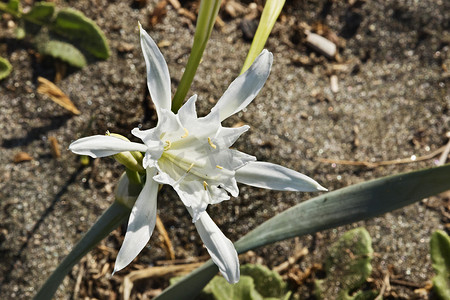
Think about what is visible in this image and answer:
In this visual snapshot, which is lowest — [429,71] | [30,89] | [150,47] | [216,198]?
[30,89]

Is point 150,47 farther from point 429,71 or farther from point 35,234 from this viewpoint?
point 429,71

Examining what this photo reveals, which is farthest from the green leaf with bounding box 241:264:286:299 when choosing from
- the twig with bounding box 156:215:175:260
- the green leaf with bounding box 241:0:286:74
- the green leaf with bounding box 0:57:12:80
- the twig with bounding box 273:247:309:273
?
the green leaf with bounding box 0:57:12:80

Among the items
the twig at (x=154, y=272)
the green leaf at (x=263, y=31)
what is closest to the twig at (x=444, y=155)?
the twig at (x=154, y=272)

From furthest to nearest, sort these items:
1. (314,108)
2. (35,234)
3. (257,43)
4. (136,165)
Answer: (314,108) → (35,234) → (257,43) → (136,165)

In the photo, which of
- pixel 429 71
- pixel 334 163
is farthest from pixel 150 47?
pixel 429 71

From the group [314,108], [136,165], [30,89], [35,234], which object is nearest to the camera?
[136,165]

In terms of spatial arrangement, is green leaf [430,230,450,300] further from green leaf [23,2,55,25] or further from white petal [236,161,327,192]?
→ green leaf [23,2,55,25]

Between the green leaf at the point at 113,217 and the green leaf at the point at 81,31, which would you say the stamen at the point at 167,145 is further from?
the green leaf at the point at 81,31
